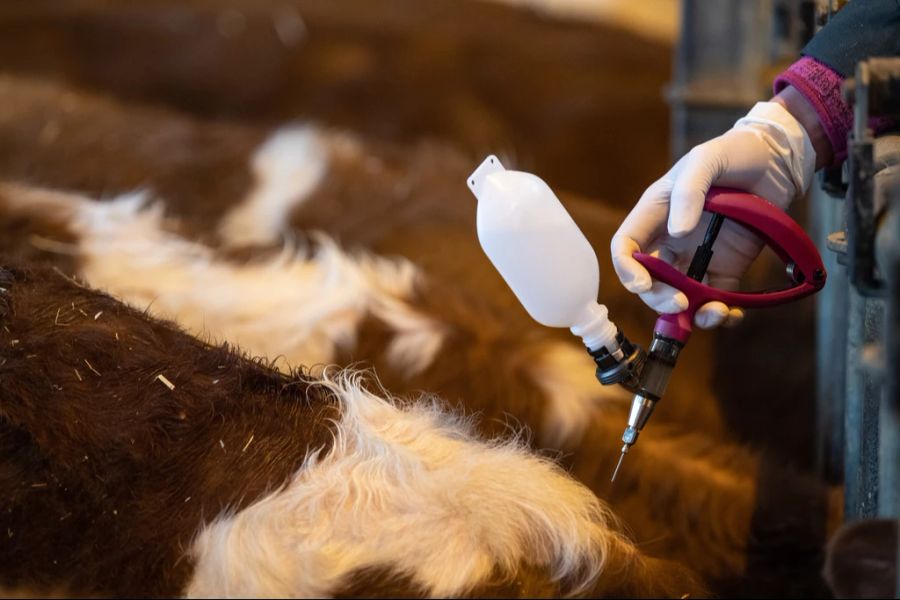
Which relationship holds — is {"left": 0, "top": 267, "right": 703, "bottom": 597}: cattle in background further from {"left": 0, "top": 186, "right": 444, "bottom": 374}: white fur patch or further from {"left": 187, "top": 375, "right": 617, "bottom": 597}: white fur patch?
{"left": 0, "top": 186, "right": 444, "bottom": 374}: white fur patch

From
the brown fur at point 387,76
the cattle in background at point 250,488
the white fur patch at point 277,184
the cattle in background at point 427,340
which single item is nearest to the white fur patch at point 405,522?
the cattle in background at point 250,488

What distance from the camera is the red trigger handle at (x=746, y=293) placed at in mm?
559

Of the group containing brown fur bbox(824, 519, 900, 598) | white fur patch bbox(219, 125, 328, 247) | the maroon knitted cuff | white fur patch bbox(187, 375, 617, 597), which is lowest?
white fur patch bbox(219, 125, 328, 247)

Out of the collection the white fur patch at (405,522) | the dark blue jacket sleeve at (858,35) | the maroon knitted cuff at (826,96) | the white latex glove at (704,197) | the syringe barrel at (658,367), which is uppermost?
the dark blue jacket sleeve at (858,35)

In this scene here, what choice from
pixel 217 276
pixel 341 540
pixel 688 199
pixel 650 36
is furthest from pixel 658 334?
pixel 650 36

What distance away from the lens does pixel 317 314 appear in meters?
0.87

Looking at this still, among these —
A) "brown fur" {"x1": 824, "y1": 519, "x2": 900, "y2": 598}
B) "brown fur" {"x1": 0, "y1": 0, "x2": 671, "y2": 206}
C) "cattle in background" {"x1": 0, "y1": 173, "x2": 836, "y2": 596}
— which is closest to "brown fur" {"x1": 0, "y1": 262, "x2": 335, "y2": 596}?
"cattle in background" {"x1": 0, "y1": 173, "x2": 836, "y2": 596}

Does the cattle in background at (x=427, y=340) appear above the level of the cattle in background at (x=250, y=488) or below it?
below

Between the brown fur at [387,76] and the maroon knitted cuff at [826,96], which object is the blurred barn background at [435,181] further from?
the maroon knitted cuff at [826,96]

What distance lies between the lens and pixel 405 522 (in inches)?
21.5

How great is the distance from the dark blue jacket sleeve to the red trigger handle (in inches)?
4.5

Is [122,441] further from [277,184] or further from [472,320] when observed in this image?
[277,184]

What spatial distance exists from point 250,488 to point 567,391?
35 centimetres

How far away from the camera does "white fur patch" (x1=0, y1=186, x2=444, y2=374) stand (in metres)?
0.84
